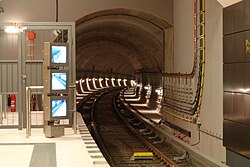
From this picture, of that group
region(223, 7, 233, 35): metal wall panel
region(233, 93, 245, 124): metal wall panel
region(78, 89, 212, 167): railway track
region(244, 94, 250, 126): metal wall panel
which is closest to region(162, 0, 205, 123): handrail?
region(78, 89, 212, 167): railway track

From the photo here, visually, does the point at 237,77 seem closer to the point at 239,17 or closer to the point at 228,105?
the point at 228,105

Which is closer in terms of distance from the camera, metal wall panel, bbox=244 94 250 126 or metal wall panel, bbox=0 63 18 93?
metal wall panel, bbox=244 94 250 126

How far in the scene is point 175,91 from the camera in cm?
1698

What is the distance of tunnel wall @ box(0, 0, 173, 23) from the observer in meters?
15.4

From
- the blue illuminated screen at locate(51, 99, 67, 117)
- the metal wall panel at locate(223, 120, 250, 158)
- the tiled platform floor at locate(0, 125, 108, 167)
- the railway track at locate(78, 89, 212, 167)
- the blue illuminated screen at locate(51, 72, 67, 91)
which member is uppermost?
the blue illuminated screen at locate(51, 72, 67, 91)

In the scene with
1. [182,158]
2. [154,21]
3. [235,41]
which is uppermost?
[154,21]

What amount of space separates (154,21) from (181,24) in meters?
2.59

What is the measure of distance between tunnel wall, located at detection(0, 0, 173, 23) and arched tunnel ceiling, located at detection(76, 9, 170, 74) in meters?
0.57

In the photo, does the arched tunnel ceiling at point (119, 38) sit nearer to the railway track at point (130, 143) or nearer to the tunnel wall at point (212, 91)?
the railway track at point (130, 143)

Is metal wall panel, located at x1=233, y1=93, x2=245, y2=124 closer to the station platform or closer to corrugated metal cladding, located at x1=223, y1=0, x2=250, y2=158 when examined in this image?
corrugated metal cladding, located at x1=223, y1=0, x2=250, y2=158

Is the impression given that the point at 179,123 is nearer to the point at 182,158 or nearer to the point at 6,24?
the point at 182,158

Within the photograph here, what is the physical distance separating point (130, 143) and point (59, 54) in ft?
14.7

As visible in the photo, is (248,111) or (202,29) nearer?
(248,111)

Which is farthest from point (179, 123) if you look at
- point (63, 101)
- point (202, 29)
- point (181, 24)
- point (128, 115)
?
point (128, 115)
